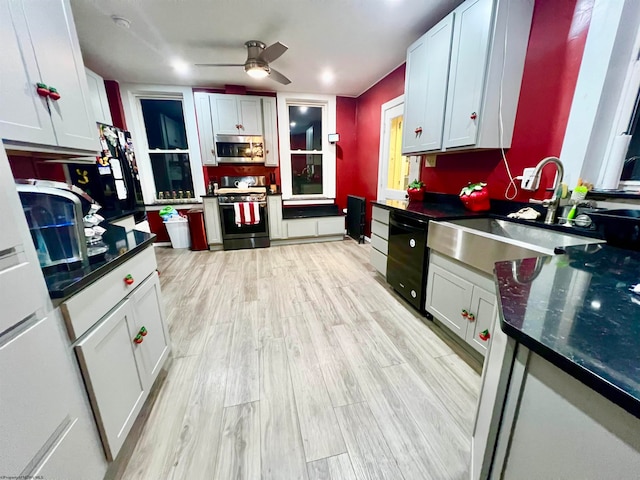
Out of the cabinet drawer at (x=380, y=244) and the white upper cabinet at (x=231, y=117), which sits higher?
the white upper cabinet at (x=231, y=117)

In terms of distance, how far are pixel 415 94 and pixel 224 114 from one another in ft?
9.56

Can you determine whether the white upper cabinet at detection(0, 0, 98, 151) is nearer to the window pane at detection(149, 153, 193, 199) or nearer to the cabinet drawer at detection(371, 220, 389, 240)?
the cabinet drawer at detection(371, 220, 389, 240)

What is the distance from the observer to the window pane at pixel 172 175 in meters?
4.24

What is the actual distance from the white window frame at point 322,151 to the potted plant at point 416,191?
2186mm

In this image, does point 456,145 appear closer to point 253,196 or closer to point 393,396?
point 393,396

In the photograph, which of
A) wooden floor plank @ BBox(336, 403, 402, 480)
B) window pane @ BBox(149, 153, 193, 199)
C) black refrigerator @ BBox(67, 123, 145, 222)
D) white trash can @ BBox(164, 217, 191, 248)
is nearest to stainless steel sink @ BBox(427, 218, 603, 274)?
wooden floor plank @ BBox(336, 403, 402, 480)

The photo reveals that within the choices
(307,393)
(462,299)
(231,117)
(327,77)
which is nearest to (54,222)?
(307,393)

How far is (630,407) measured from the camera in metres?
0.36

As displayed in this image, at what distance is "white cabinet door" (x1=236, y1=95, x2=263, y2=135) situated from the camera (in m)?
3.93

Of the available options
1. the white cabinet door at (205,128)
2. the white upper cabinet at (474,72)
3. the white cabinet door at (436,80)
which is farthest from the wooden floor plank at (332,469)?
the white cabinet door at (205,128)

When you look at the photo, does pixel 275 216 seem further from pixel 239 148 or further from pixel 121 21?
pixel 121 21

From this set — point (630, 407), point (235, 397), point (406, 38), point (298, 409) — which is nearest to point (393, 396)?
point (298, 409)

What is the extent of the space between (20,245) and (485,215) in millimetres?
2522

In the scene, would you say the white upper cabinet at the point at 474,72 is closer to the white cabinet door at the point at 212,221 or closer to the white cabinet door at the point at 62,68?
the white cabinet door at the point at 62,68
